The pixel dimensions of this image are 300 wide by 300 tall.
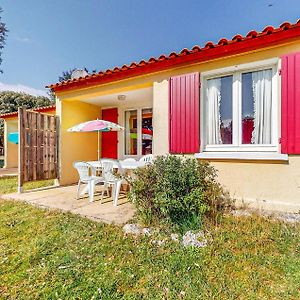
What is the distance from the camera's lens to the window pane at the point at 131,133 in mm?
10557

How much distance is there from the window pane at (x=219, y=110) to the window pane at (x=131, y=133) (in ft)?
17.2

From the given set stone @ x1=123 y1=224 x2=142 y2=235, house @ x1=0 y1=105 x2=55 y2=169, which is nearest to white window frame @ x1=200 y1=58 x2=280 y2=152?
stone @ x1=123 y1=224 x2=142 y2=235

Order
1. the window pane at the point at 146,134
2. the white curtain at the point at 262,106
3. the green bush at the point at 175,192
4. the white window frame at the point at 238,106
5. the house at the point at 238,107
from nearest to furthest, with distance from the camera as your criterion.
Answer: the green bush at the point at 175,192 → the house at the point at 238,107 → the white window frame at the point at 238,106 → the white curtain at the point at 262,106 → the window pane at the point at 146,134

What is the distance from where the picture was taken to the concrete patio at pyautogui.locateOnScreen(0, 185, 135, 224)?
16.8 feet

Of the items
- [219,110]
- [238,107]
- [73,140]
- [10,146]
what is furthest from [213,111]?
[10,146]

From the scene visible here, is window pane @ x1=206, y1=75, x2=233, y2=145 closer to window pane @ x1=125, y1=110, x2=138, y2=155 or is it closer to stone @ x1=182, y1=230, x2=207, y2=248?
stone @ x1=182, y1=230, x2=207, y2=248

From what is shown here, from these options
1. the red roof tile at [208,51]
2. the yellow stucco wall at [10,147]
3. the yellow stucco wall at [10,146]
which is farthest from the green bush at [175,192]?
the yellow stucco wall at [10,147]

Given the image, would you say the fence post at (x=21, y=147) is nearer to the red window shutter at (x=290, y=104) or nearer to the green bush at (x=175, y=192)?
the green bush at (x=175, y=192)

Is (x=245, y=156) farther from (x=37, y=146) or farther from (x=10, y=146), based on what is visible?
(x=10, y=146)

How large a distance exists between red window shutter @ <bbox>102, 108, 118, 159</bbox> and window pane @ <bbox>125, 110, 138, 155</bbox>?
0.56 meters

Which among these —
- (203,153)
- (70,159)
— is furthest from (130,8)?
(203,153)

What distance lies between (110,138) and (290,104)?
8.15m

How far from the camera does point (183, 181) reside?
421 cm

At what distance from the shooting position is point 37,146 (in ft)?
26.7
